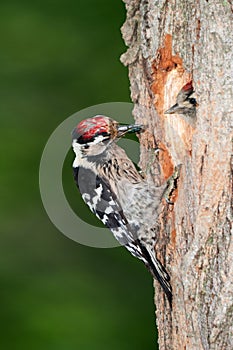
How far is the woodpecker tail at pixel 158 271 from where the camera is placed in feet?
11.6

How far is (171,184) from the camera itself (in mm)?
3617

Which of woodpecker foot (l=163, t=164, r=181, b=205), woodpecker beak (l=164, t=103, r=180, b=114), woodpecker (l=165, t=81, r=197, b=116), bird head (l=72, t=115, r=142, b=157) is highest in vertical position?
woodpecker (l=165, t=81, r=197, b=116)

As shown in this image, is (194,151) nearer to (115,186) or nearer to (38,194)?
(115,186)

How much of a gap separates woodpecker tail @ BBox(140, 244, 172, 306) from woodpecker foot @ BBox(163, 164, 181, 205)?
0.22m

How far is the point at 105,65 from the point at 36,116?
0.50 m

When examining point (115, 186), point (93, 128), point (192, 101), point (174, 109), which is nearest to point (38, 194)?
point (115, 186)

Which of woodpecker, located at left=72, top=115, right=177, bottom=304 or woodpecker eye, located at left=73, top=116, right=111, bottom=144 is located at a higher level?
woodpecker eye, located at left=73, top=116, right=111, bottom=144

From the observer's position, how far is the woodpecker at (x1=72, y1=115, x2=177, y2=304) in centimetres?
380

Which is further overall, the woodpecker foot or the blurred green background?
the blurred green background

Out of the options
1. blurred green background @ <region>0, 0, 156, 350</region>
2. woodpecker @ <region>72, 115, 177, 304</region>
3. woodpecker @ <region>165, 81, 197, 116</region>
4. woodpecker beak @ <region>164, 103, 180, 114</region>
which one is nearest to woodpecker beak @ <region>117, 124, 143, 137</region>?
woodpecker @ <region>72, 115, 177, 304</region>

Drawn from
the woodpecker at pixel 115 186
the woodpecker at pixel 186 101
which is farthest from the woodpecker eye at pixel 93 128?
the woodpecker at pixel 186 101

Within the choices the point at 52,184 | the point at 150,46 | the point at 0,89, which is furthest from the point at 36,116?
the point at 150,46

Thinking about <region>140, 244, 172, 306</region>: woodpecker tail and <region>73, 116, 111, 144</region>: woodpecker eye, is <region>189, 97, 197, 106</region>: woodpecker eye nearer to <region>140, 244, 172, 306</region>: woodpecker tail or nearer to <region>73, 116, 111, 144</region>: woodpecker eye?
<region>73, 116, 111, 144</region>: woodpecker eye

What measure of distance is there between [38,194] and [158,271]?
7.90ft
